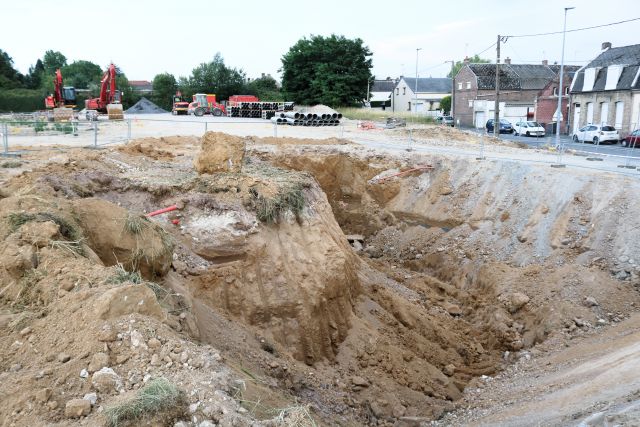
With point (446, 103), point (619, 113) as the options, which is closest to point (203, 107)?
point (619, 113)

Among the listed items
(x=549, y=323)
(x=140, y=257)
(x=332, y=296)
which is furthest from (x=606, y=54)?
(x=140, y=257)

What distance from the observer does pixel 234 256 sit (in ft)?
36.3

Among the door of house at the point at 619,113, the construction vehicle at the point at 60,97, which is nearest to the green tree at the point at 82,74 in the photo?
the construction vehicle at the point at 60,97

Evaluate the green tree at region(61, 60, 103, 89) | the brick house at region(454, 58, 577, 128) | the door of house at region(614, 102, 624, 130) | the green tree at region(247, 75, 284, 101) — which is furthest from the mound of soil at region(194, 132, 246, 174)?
the green tree at region(61, 60, 103, 89)

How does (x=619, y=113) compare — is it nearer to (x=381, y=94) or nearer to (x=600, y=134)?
(x=600, y=134)

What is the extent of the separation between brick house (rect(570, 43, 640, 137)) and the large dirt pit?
25864 millimetres

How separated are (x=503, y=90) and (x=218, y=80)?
3903cm

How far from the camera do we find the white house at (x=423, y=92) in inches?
3263

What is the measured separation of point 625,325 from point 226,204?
8553mm

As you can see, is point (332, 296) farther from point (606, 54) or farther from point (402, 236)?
point (606, 54)

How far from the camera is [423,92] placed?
83.4m

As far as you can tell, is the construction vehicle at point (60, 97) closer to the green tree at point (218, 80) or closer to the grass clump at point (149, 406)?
the green tree at point (218, 80)

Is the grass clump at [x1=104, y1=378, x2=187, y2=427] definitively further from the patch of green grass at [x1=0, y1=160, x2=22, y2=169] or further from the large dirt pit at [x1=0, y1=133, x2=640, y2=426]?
the patch of green grass at [x1=0, y1=160, x2=22, y2=169]

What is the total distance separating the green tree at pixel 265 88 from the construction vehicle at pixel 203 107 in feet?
72.7
